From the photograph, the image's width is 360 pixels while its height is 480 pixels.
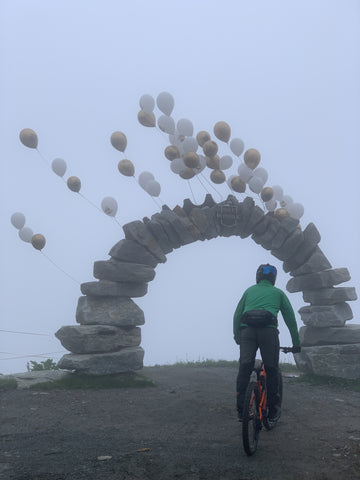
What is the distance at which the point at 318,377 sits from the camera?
8.67 m

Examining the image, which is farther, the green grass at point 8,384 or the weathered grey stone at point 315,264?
the weathered grey stone at point 315,264

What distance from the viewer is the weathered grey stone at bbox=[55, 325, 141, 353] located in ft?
26.8

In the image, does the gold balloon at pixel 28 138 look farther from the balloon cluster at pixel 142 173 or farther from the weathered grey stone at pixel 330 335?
the weathered grey stone at pixel 330 335

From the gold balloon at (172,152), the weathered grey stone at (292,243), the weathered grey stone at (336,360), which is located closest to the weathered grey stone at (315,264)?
the weathered grey stone at (292,243)

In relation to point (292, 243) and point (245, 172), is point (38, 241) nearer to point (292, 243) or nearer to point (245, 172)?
point (245, 172)

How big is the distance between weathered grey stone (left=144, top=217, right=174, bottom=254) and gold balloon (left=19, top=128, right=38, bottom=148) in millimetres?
2743

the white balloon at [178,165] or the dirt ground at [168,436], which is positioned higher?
the white balloon at [178,165]

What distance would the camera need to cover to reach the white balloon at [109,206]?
9287mm

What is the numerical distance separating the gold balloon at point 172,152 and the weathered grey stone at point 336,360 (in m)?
5.01

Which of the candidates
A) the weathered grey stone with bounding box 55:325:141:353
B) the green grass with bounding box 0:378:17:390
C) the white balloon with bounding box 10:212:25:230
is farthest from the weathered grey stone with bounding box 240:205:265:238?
the green grass with bounding box 0:378:17:390

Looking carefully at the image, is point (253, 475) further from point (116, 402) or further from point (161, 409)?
point (116, 402)

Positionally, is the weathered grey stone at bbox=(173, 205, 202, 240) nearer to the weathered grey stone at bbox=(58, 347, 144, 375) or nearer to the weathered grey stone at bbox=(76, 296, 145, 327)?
the weathered grey stone at bbox=(76, 296, 145, 327)

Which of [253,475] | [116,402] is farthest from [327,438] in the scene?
[116,402]

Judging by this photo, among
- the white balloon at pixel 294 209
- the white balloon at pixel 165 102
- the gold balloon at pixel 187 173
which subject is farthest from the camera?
the white balloon at pixel 294 209
